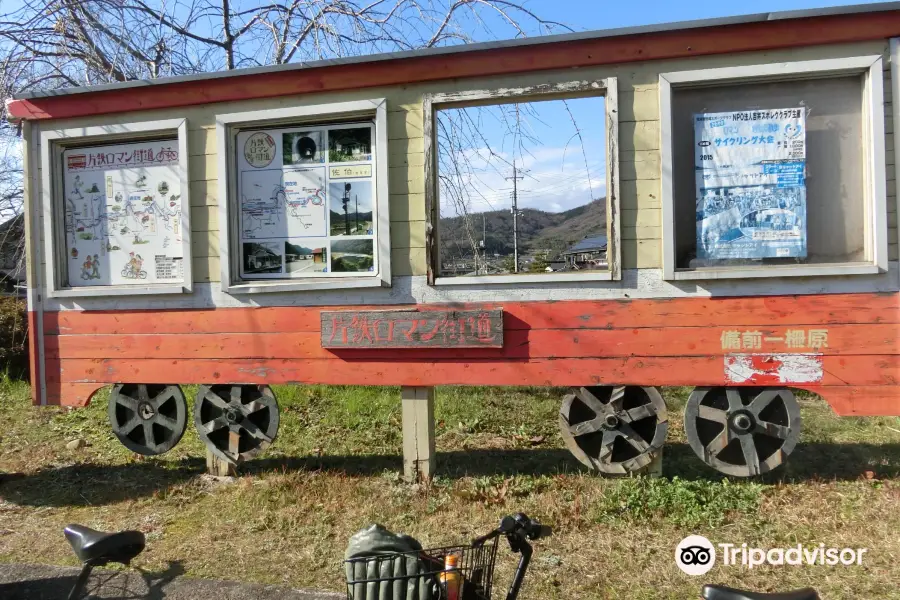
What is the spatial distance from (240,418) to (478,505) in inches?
91.2

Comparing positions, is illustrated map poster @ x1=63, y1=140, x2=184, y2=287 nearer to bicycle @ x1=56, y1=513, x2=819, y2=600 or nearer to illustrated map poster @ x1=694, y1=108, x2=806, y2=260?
bicycle @ x1=56, y1=513, x2=819, y2=600

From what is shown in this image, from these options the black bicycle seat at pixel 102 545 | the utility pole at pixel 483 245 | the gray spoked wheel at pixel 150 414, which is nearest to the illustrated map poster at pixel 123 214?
the gray spoked wheel at pixel 150 414

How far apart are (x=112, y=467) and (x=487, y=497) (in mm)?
3882

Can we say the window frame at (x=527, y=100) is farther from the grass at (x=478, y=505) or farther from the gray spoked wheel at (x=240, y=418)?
the gray spoked wheel at (x=240, y=418)

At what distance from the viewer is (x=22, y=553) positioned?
4414 mm

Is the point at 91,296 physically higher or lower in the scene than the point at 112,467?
higher

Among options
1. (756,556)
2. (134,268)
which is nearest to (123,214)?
(134,268)

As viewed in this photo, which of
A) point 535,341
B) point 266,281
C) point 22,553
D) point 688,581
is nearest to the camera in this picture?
point 688,581

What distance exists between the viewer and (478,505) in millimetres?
4766

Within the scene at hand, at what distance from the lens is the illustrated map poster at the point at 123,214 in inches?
222

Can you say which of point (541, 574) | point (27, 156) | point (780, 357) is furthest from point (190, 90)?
point (780, 357)

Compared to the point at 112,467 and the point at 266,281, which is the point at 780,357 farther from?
the point at 112,467

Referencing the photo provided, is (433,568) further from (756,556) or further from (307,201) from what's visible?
(307,201)

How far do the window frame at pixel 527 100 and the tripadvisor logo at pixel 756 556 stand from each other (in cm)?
194
